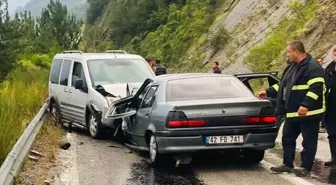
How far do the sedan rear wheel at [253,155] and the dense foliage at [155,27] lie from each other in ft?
130

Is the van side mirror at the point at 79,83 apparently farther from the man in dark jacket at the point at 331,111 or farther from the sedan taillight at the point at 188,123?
the man in dark jacket at the point at 331,111

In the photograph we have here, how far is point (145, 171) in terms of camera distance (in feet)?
27.5

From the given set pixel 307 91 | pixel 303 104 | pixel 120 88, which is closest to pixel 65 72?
pixel 120 88

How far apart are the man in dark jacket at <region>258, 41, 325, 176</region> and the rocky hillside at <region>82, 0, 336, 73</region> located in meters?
16.4

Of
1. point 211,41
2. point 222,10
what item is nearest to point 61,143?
point 211,41

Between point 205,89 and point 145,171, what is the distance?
1534mm

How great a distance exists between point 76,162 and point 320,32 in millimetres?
18755

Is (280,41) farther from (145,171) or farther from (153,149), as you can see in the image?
(145,171)

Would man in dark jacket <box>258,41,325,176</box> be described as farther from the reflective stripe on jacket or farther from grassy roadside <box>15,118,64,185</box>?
grassy roadside <box>15,118,64,185</box>

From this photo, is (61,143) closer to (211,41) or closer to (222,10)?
(211,41)

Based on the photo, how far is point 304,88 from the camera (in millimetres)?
7848

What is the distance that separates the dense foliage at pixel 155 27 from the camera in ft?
169

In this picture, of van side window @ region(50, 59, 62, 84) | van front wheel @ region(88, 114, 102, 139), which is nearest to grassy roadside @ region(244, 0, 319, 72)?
van side window @ region(50, 59, 62, 84)

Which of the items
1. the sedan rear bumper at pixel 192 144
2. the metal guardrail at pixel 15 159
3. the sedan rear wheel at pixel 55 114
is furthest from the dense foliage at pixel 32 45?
the sedan rear bumper at pixel 192 144
